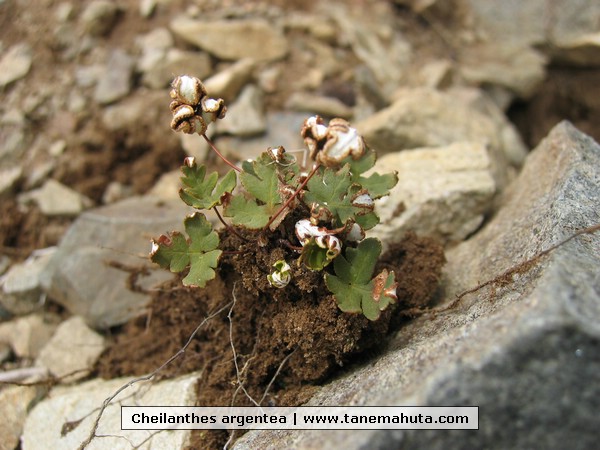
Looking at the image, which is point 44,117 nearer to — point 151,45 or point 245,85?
point 151,45

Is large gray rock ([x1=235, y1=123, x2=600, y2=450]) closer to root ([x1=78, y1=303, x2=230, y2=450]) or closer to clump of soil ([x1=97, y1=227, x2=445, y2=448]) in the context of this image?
clump of soil ([x1=97, y1=227, x2=445, y2=448])

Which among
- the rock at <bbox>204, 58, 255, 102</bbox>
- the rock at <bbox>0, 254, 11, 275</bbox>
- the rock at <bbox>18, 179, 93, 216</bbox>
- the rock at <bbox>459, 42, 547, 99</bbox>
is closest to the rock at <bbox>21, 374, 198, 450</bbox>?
the rock at <bbox>0, 254, 11, 275</bbox>

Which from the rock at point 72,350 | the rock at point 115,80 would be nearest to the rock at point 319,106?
the rock at point 115,80

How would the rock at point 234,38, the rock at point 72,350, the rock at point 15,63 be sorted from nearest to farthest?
the rock at point 72,350
the rock at point 15,63
the rock at point 234,38

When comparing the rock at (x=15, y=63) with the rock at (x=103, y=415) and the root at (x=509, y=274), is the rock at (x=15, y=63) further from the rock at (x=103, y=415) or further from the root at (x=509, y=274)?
the root at (x=509, y=274)

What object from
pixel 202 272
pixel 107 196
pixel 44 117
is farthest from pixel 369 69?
pixel 202 272

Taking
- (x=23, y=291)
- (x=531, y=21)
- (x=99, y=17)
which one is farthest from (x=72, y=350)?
(x=531, y=21)

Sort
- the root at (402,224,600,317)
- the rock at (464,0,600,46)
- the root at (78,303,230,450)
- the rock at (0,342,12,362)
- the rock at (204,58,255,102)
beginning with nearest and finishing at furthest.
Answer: the root at (402,224,600,317)
the root at (78,303,230,450)
the rock at (0,342,12,362)
the rock at (204,58,255,102)
the rock at (464,0,600,46)
